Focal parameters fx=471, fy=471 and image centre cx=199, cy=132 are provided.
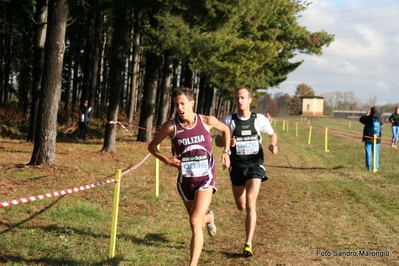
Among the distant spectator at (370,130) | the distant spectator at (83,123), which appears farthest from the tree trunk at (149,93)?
the distant spectator at (370,130)

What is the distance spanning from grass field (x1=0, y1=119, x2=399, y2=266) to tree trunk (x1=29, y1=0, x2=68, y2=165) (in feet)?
1.67

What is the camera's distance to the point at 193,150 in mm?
5523

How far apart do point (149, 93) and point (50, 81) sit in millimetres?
10812

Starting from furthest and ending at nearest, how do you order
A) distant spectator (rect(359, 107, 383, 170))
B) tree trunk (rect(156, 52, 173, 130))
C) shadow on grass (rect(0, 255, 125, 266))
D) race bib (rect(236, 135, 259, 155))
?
tree trunk (rect(156, 52, 173, 130)), distant spectator (rect(359, 107, 383, 170)), race bib (rect(236, 135, 259, 155)), shadow on grass (rect(0, 255, 125, 266))

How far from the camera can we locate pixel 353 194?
1172cm

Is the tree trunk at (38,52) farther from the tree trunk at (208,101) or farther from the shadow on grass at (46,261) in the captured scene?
the tree trunk at (208,101)

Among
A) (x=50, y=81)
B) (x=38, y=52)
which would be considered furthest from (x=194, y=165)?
(x=38, y=52)

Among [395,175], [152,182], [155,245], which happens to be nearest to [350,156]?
[395,175]

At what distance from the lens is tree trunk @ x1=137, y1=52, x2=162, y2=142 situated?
22031mm

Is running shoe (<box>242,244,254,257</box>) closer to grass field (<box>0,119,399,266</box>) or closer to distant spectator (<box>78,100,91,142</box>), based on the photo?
grass field (<box>0,119,399,266</box>)

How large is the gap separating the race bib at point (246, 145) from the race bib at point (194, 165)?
135cm

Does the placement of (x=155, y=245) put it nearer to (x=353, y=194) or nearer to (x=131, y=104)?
(x=353, y=194)

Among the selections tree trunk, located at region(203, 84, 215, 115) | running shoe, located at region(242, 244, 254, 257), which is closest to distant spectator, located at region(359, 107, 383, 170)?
running shoe, located at region(242, 244, 254, 257)

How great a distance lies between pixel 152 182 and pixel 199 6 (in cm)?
984
